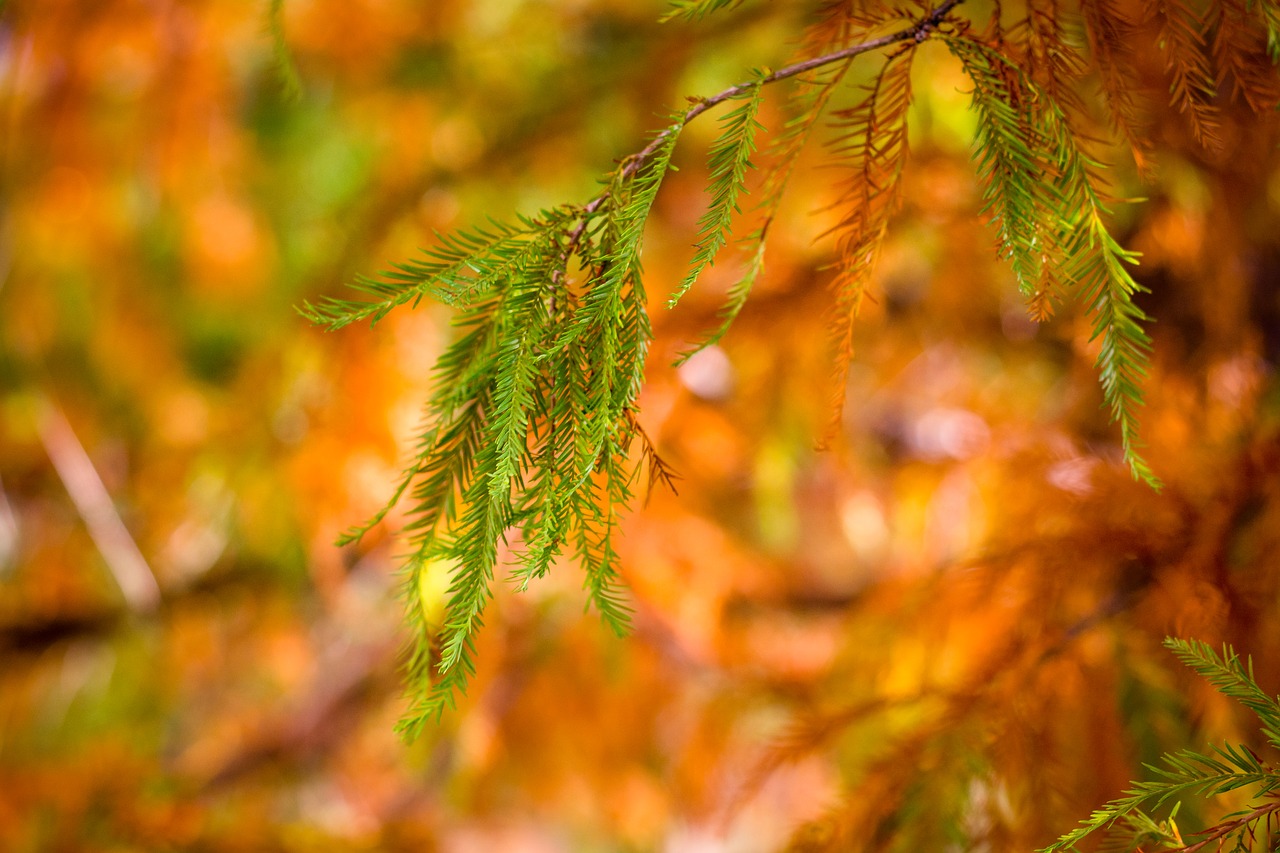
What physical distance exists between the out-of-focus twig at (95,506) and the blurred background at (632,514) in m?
0.01

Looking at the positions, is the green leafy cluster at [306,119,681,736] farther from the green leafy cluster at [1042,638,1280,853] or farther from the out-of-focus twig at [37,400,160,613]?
the out-of-focus twig at [37,400,160,613]

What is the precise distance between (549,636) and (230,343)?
1.89 metres

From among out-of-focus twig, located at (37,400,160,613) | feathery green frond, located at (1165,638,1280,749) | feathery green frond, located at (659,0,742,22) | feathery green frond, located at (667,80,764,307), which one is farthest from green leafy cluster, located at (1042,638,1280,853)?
out-of-focus twig, located at (37,400,160,613)

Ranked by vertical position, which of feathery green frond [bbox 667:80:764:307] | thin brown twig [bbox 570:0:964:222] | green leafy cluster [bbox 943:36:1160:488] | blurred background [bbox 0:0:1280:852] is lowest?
blurred background [bbox 0:0:1280:852]

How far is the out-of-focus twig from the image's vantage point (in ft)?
6.36

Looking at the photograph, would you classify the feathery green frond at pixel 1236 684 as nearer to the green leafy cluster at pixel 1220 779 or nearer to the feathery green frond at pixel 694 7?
the green leafy cluster at pixel 1220 779

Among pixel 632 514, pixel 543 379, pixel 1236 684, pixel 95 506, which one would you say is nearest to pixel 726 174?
pixel 543 379

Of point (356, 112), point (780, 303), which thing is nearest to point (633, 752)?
point (780, 303)

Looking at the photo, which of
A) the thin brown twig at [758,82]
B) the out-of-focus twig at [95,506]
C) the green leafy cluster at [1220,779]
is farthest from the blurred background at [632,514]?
the green leafy cluster at [1220,779]

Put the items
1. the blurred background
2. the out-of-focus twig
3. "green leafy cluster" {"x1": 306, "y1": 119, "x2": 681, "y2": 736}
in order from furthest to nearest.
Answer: the out-of-focus twig, the blurred background, "green leafy cluster" {"x1": 306, "y1": 119, "x2": 681, "y2": 736}

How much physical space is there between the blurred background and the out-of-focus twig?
0.05 feet

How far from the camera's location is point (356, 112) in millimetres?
2254

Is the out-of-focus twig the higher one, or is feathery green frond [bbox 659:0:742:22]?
feathery green frond [bbox 659:0:742:22]

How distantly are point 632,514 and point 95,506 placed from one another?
52.5 inches
